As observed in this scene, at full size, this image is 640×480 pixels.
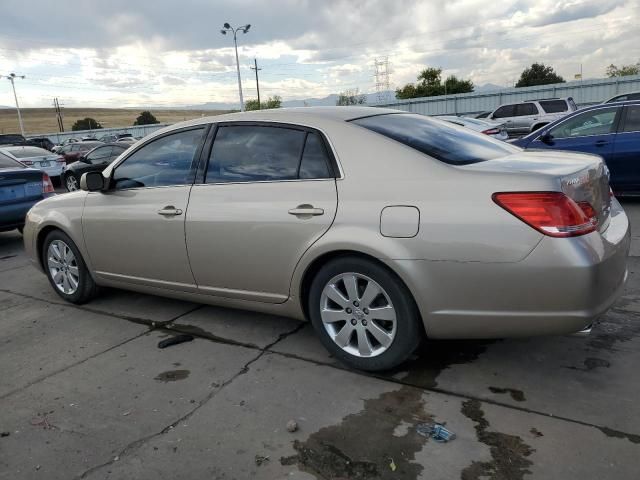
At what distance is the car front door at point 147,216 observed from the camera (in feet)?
13.3

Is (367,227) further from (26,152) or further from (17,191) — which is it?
(26,152)

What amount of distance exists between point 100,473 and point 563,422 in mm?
2256

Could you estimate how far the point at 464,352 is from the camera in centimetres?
357

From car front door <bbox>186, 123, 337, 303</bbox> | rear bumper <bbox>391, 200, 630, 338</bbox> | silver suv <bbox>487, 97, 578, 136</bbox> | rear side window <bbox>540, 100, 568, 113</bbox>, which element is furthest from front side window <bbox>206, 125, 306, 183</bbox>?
rear side window <bbox>540, 100, 568, 113</bbox>

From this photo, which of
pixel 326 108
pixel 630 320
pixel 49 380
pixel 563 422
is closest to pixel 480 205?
pixel 563 422

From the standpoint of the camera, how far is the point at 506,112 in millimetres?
20844

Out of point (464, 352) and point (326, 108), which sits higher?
point (326, 108)

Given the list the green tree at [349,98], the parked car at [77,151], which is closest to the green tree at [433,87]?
the green tree at [349,98]

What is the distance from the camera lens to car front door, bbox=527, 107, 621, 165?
8.20 meters

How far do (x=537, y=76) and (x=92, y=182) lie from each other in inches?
2734

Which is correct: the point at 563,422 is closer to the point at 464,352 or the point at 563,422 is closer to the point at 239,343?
the point at 464,352

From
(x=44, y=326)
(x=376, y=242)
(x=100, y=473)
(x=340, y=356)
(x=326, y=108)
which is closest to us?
(x=100, y=473)

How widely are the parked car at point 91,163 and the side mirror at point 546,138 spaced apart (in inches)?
448

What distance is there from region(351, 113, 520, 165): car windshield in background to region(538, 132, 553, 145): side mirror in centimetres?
512
